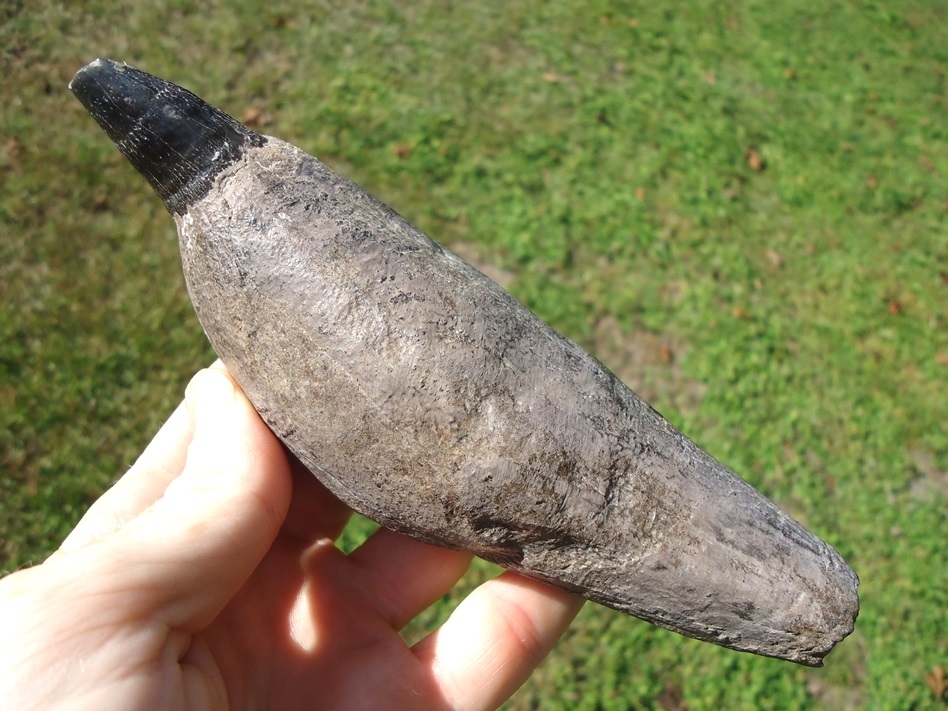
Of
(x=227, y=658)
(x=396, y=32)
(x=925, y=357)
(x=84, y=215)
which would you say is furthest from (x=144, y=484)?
(x=925, y=357)

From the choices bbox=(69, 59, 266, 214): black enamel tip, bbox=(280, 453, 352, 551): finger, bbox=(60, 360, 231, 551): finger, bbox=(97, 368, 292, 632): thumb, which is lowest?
bbox=(280, 453, 352, 551): finger

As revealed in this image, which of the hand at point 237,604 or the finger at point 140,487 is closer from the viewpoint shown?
the hand at point 237,604

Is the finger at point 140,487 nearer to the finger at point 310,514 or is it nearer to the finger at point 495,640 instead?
the finger at point 310,514

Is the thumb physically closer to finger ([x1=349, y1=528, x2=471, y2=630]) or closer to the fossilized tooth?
the fossilized tooth

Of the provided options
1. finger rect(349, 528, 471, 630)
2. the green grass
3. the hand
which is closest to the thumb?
the hand

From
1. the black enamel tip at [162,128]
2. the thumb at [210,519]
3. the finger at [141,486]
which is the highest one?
the black enamel tip at [162,128]

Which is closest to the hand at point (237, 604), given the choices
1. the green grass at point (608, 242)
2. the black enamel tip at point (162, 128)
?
the black enamel tip at point (162, 128)

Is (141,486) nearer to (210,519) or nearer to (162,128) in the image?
(210,519)
